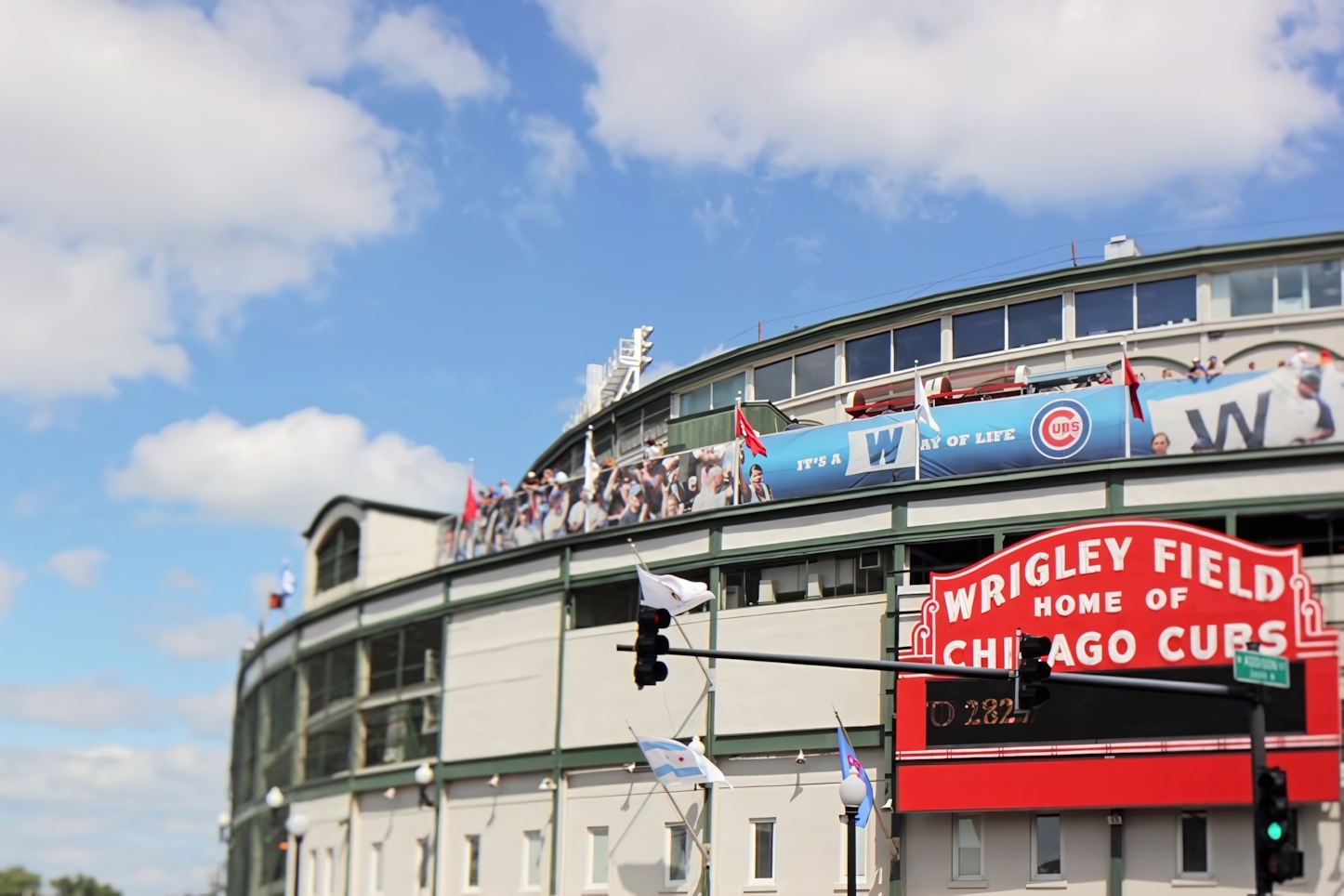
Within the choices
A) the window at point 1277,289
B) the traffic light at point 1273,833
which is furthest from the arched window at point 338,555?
the traffic light at point 1273,833

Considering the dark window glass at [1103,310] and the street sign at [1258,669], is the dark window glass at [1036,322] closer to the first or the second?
the dark window glass at [1103,310]

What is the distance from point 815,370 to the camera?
140 feet

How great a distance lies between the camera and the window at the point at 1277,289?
35.9 metres

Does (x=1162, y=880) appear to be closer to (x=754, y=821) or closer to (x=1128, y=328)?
(x=754, y=821)

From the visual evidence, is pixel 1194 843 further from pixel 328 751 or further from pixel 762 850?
pixel 328 751

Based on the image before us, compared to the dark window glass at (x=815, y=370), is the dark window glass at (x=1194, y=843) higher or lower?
lower

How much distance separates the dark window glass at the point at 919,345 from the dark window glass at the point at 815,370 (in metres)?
1.98

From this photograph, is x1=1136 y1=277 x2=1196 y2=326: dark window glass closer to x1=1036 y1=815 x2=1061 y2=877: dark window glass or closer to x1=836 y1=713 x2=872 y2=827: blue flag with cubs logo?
x1=836 y1=713 x2=872 y2=827: blue flag with cubs logo

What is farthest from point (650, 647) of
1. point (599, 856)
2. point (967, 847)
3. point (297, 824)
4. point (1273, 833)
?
point (297, 824)

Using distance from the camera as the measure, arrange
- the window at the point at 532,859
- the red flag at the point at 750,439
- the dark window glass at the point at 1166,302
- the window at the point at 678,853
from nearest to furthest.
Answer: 1. the window at the point at 678,853
2. the red flag at the point at 750,439
3. the window at the point at 532,859
4. the dark window glass at the point at 1166,302

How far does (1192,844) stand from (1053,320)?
47.0ft

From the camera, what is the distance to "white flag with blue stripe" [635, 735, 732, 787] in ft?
107

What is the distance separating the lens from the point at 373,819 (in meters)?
42.3

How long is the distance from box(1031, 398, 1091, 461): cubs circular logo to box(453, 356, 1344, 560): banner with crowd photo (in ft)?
0.07
